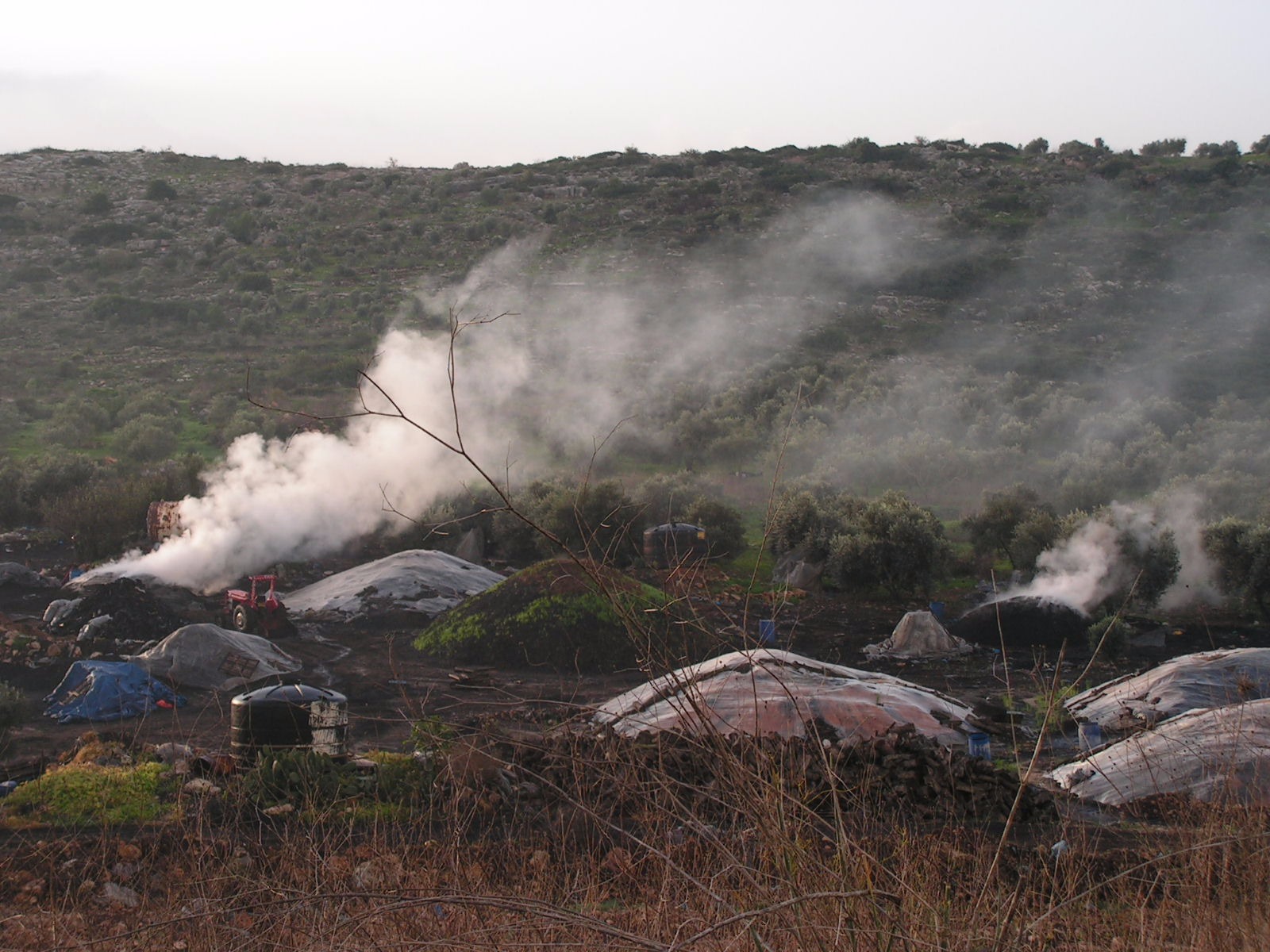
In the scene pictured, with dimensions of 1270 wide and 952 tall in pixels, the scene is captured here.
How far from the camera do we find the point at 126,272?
4747cm

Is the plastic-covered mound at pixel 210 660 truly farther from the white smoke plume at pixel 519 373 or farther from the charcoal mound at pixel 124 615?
the white smoke plume at pixel 519 373

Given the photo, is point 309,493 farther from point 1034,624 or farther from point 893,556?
point 1034,624

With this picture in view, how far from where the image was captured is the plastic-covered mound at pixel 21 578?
60.3 ft

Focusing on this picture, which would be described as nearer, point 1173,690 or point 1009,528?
point 1173,690

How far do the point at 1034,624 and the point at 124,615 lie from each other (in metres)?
11.9

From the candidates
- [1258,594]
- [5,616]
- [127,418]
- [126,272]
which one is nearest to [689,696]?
[5,616]

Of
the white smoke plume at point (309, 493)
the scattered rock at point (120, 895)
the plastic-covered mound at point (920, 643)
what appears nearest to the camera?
the scattered rock at point (120, 895)

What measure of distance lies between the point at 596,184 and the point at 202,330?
23725mm

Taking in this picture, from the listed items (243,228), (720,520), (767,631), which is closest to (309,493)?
(720,520)

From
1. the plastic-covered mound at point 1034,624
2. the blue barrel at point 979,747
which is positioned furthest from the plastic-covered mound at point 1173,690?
the plastic-covered mound at point 1034,624

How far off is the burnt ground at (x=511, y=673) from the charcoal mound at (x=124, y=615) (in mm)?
464

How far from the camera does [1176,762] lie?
26.3 ft

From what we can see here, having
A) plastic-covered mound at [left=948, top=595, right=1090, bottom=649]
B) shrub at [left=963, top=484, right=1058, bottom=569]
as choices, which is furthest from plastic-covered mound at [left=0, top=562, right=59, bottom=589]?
shrub at [left=963, top=484, right=1058, bottom=569]

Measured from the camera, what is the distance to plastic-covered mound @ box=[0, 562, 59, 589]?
60.3ft
